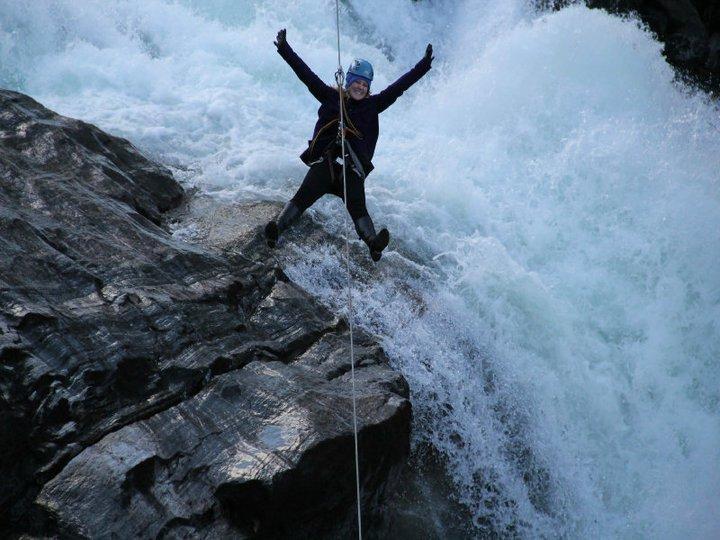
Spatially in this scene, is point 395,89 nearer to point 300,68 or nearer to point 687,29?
point 300,68

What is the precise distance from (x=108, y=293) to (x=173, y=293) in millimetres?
437

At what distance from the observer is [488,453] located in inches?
184

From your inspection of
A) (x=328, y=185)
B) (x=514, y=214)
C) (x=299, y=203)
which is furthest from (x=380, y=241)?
(x=514, y=214)

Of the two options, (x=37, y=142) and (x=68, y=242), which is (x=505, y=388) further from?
(x=37, y=142)

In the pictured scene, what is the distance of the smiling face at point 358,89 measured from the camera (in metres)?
5.25

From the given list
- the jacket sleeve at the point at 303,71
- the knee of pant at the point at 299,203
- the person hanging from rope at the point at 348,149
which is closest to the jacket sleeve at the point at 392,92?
the person hanging from rope at the point at 348,149

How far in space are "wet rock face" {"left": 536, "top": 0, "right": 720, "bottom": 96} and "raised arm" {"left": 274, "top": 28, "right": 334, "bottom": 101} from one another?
10.2 m

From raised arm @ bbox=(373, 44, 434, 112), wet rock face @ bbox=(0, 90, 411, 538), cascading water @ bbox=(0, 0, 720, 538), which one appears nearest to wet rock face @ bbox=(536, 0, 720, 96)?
cascading water @ bbox=(0, 0, 720, 538)

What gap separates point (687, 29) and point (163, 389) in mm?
13831

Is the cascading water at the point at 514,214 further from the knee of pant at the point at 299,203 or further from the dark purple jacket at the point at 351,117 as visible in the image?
the dark purple jacket at the point at 351,117

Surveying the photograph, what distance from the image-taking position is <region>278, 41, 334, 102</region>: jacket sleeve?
5121 mm

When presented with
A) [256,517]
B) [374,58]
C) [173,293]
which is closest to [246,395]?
[256,517]

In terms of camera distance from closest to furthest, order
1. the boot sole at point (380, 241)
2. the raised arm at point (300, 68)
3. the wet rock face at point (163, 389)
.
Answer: the wet rock face at point (163, 389) → the raised arm at point (300, 68) → the boot sole at point (380, 241)

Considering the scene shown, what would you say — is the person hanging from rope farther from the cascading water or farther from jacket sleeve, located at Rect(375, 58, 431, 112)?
the cascading water
